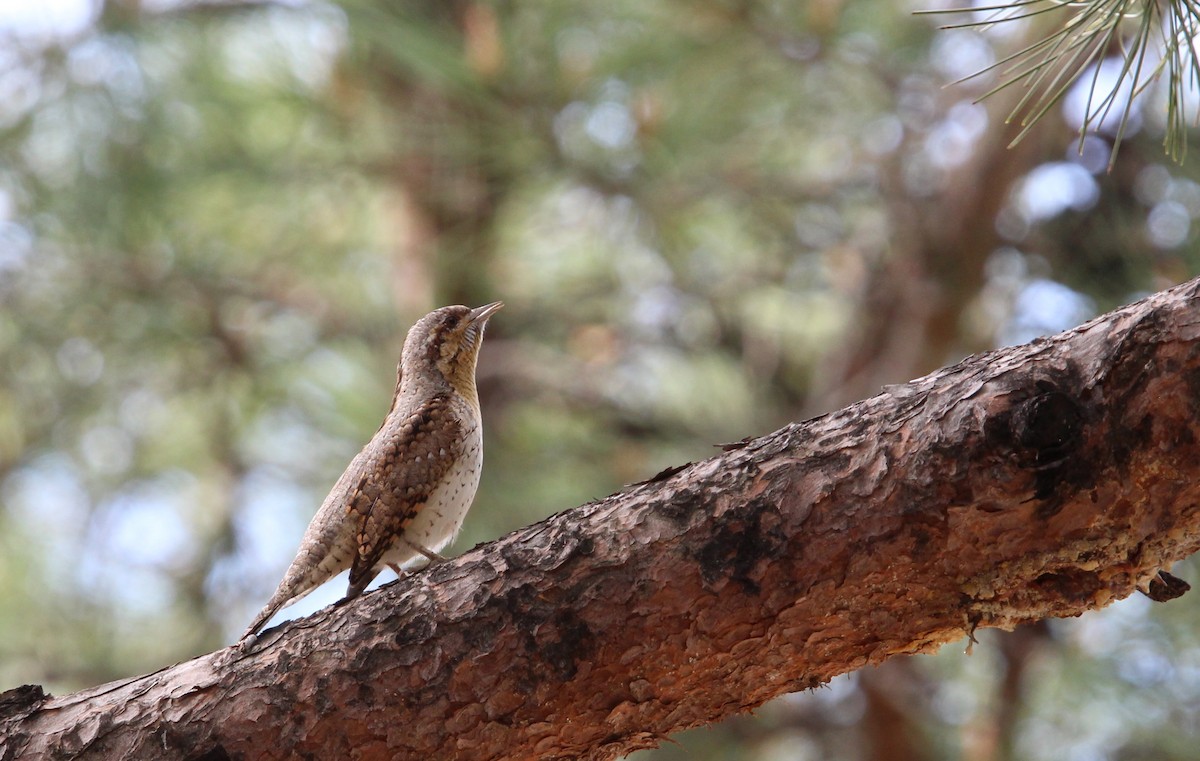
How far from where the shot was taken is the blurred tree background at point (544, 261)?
503cm

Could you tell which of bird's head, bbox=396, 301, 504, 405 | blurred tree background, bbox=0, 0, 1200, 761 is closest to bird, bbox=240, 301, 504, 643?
bird's head, bbox=396, 301, 504, 405

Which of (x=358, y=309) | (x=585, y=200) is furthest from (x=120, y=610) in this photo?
(x=585, y=200)

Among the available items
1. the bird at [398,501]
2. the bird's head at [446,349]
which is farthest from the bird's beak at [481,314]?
the bird at [398,501]

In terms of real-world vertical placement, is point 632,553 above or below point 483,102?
below

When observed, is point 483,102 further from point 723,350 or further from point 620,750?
point 620,750

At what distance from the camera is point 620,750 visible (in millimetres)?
2354

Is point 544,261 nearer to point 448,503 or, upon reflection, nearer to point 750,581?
point 448,503

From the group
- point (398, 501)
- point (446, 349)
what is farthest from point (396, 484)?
point (446, 349)

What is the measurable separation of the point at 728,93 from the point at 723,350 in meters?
1.51

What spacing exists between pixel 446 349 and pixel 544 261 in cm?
305

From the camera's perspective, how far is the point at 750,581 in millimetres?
2119

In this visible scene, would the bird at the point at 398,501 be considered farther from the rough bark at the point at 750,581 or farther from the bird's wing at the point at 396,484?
the rough bark at the point at 750,581

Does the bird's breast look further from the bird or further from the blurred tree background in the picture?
the blurred tree background

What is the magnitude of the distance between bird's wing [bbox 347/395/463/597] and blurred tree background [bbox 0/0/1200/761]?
1958 millimetres
